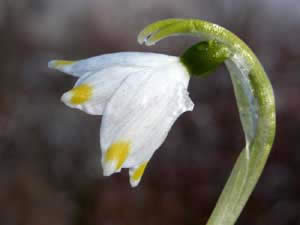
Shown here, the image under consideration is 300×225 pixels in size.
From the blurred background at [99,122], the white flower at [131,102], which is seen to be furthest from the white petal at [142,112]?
the blurred background at [99,122]

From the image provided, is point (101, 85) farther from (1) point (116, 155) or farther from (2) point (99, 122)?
(2) point (99, 122)

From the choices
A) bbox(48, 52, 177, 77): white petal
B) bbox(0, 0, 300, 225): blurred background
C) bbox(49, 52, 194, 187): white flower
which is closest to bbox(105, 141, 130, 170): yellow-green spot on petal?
bbox(49, 52, 194, 187): white flower

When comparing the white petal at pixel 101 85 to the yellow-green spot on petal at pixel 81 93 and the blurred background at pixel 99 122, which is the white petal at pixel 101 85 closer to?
the yellow-green spot on petal at pixel 81 93

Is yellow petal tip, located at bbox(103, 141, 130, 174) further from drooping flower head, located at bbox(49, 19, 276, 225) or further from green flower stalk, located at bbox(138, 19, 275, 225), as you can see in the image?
green flower stalk, located at bbox(138, 19, 275, 225)

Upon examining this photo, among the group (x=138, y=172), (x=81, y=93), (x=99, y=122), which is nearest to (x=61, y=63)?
(x=81, y=93)

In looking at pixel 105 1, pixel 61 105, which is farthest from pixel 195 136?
pixel 105 1
